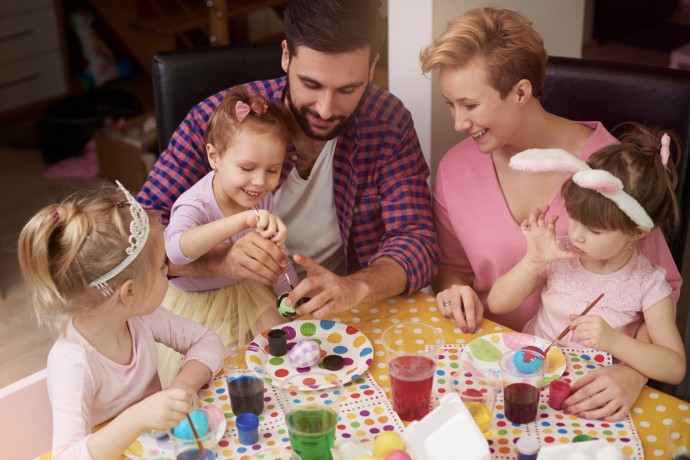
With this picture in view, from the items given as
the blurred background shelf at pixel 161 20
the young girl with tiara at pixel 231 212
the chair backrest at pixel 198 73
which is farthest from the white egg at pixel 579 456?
the blurred background shelf at pixel 161 20

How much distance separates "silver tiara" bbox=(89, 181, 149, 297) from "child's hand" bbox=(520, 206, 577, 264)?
2.59 ft

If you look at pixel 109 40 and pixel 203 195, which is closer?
pixel 203 195

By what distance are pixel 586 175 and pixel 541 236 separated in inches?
9.0

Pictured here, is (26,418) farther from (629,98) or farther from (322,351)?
(629,98)

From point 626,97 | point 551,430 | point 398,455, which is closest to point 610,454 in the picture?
→ point 551,430

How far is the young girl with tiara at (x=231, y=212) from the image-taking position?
6.43 ft

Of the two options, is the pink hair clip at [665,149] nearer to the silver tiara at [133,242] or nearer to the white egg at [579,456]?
the white egg at [579,456]

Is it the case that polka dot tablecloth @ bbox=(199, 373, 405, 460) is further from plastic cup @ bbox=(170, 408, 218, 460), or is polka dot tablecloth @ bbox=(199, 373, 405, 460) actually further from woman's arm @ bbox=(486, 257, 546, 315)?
woman's arm @ bbox=(486, 257, 546, 315)

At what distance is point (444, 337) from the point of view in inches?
71.1

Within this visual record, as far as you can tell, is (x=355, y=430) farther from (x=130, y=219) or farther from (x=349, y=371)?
(x=130, y=219)

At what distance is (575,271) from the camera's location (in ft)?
6.16

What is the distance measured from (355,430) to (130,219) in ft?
1.83

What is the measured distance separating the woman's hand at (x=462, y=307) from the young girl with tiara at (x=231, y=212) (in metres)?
0.38

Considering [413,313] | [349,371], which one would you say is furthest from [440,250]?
[349,371]
